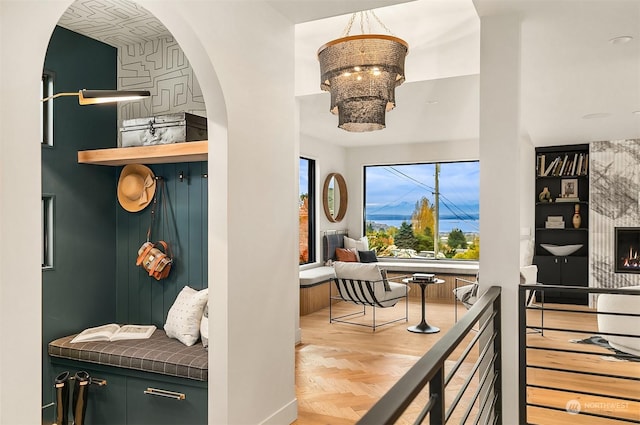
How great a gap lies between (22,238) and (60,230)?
2115 millimetres

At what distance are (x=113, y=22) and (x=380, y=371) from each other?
3.43 m

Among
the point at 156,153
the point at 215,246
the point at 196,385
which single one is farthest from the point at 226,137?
the point at 196,385

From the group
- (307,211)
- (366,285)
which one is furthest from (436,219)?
(366,285)

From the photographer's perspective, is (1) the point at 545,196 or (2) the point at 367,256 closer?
(1) the point at 545,196

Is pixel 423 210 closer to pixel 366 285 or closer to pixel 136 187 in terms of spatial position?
pixel 366 285

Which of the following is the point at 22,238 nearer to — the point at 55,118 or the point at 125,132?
the point at 125,132

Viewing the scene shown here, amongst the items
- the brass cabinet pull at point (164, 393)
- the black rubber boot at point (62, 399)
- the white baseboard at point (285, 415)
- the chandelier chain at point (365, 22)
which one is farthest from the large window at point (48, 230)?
the chandelier chain at point (365, 22)

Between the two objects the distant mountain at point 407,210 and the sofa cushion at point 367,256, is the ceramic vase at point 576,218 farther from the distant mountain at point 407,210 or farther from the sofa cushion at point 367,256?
the sofa cushion at point 367,256

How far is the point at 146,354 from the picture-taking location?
3000 mm

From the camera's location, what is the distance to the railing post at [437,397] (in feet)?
3.95

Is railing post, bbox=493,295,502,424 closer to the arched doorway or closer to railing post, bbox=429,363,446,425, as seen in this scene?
railing post, bbox=429,363,446,425

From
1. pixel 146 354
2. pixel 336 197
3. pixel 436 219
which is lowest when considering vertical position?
pixel 146 354

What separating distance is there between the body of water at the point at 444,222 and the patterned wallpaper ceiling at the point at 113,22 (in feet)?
19.8

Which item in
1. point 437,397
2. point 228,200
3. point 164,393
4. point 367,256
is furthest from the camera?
point 367,256
